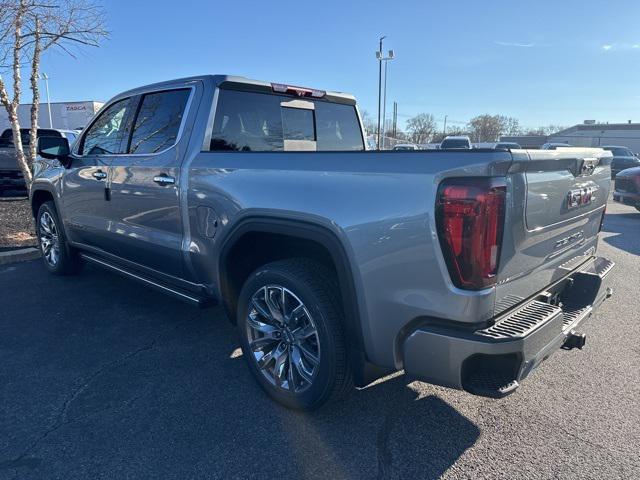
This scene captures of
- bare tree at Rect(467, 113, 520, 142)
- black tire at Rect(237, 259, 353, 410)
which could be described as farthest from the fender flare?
bare tree at Rect(467, 113, 520, 142)

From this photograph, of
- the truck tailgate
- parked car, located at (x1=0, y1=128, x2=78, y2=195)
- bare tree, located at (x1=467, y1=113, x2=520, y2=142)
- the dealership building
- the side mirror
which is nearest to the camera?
the truck tailgate

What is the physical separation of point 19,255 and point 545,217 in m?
6.48

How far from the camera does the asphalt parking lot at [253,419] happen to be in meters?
2.38

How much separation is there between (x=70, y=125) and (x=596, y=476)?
148 feet

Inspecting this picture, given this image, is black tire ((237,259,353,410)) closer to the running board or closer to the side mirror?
the running board

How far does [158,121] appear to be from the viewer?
3.73 metres

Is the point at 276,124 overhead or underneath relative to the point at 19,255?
overhead

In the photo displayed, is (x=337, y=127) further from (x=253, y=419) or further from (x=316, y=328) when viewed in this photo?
(x=253, y=419)

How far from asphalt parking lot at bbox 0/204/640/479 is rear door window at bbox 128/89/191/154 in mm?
1569

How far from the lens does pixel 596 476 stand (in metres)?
2.29

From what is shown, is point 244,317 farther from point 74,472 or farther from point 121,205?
point 121,205

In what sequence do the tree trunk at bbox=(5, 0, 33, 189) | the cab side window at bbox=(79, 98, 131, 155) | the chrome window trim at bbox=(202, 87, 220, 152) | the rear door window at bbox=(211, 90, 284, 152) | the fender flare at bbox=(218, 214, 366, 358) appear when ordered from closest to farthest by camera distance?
the fender flare at bbox=(218, 214, 366, 358), the chrome window trim at bbox=(202, 87, 220, 152), the rear door window at bbox=(211, 90, 284, 152), the cab side window at bbox=(79, 98, 131, 155), the tree trunk at bbox=(5, 0, 33, 189)

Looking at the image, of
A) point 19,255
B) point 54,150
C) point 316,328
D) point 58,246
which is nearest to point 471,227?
point 316,328

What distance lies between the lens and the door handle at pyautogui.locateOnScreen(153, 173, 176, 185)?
3.38 meters
